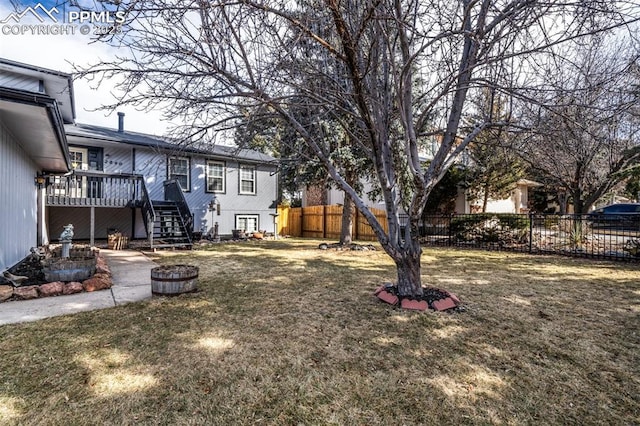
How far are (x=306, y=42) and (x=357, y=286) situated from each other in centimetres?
404

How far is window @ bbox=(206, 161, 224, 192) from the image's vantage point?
14.3 metres

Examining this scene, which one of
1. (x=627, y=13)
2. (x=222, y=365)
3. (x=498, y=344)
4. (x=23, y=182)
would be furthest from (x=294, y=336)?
(x=23, y=182)

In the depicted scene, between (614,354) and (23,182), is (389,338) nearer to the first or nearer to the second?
(614,354)

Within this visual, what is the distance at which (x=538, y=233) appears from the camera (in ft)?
41.7

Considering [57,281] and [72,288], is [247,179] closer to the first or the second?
[57,281]

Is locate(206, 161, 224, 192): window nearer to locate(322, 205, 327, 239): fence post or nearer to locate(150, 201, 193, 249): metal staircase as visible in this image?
locate(150, 201, 193, 249): metal staircase

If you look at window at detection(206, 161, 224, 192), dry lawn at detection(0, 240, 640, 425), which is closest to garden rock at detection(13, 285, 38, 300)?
dry lawn at detection(0, 240, 640, 425)

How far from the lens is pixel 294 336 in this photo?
3418 mm

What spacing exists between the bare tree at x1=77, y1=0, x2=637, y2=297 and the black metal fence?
808 cm

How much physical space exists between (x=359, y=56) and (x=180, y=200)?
9.65 metres

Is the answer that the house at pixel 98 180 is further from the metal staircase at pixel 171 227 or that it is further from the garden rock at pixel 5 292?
the garden rock at pixel 5 292

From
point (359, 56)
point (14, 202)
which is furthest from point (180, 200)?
point (359, 56)

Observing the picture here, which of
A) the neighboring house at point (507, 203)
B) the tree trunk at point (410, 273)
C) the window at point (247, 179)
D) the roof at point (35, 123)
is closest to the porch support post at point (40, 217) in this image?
the roof at point (35, 123)

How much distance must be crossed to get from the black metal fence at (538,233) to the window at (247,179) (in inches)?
336
